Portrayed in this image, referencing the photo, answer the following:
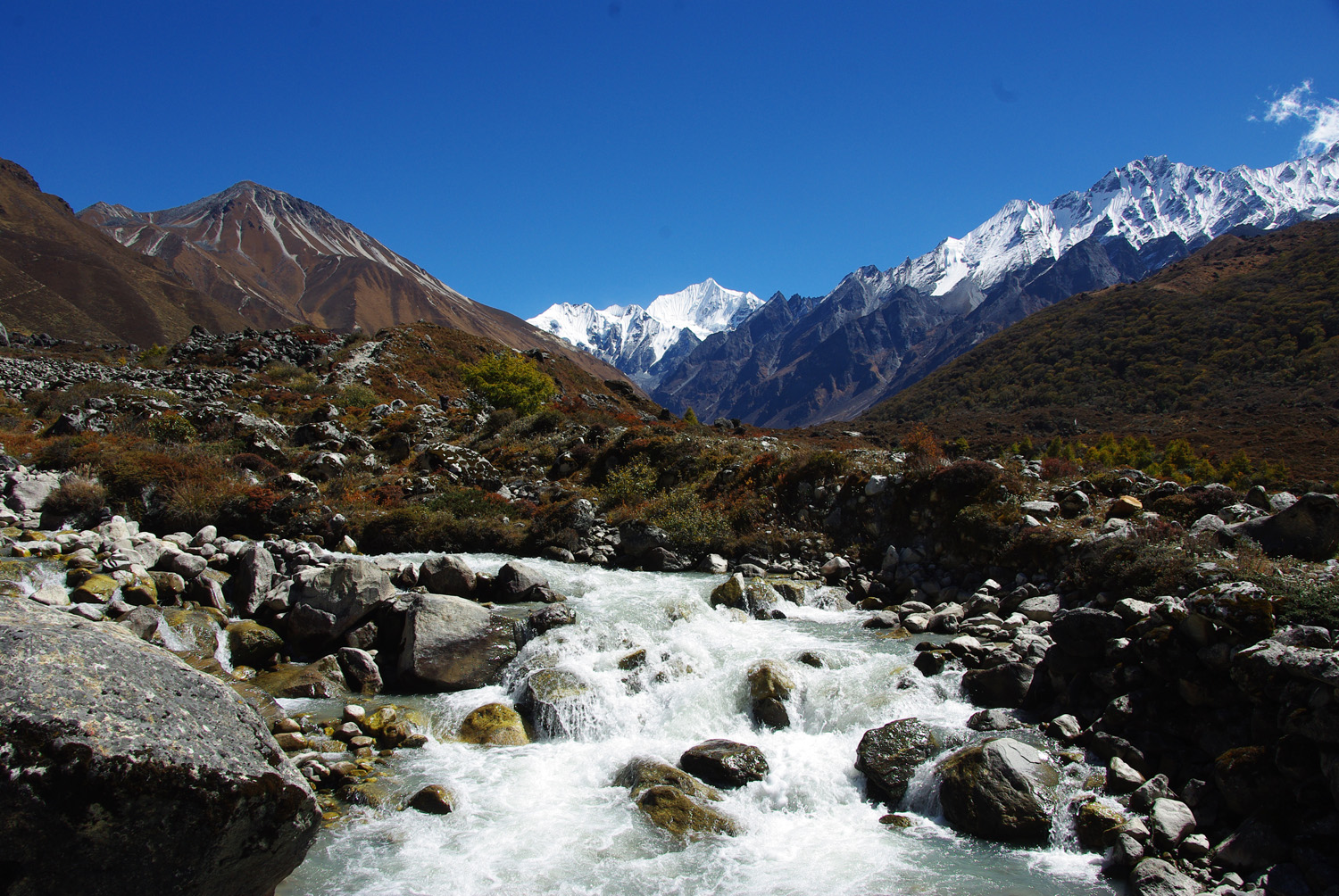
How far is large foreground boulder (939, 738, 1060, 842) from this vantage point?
7.70 meters

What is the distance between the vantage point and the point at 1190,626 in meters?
8.60

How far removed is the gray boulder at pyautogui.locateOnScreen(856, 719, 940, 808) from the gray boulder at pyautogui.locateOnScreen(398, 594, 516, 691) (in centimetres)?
673

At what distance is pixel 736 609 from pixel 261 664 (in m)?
9.84

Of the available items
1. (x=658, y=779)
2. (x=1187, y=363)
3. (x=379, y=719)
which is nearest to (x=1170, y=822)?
(x=658, y=779)

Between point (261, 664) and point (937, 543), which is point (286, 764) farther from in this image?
point (937, 543)

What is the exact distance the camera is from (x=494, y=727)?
10.1 m

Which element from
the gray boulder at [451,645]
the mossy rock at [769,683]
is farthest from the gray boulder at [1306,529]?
the gray boulder at [451,645]

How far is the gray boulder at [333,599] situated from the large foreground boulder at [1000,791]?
10611mm

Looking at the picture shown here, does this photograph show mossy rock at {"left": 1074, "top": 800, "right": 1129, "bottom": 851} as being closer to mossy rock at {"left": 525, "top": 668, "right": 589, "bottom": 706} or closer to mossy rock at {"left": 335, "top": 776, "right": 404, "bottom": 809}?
mossy rock at {"left": 525, "top": 668, "right": 589, "bottom": 706}

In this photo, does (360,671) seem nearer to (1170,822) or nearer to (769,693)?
(769,693)

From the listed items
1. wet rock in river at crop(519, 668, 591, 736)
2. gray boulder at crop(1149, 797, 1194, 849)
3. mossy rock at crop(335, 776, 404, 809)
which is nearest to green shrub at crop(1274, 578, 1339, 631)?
gray boulder at crop(1149, 797, 1194, 849)

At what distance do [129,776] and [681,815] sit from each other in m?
5.87

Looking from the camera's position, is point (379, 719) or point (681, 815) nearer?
point (681, 815)

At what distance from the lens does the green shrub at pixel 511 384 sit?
129ft
